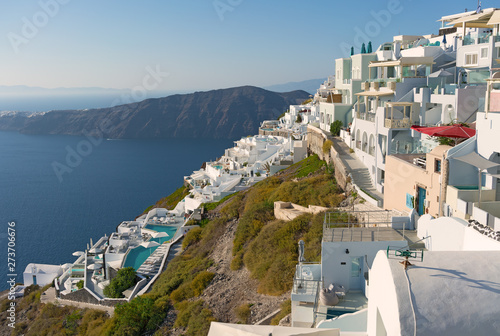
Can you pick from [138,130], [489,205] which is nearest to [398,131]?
[489,205]

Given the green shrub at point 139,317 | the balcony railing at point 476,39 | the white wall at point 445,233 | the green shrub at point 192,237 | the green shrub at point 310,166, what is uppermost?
the balcony railing at point 476,39

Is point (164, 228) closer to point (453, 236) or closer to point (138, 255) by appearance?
point (138, 255)

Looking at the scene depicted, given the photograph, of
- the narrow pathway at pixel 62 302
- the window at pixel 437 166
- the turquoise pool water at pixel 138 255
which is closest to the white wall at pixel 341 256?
the window at pixel 437 166

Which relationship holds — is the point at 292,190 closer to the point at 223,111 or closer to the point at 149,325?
the point at 149,325

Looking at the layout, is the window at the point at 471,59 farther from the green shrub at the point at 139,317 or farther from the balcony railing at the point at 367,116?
the green shrub at the point at 139,317

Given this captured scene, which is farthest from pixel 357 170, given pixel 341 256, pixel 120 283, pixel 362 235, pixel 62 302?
pixel 62 302

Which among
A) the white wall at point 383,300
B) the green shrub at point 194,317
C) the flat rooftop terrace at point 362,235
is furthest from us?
the green shrub at point 194,317

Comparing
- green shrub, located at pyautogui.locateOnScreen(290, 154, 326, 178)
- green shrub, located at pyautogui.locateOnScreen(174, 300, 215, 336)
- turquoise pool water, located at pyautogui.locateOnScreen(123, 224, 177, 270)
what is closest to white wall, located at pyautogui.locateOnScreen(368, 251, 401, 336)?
green shrub, located at pyautogui.locateOnScreen(174, 300, 215, 336)
